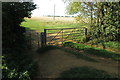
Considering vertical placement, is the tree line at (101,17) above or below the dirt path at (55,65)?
above

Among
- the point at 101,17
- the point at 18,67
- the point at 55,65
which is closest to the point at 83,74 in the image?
the point at 55,65

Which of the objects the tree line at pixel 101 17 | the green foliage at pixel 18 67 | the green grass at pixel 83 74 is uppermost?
the tree line at pixel 101 17

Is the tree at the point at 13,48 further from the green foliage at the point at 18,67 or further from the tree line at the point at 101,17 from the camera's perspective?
the tree line at the point at 101,17

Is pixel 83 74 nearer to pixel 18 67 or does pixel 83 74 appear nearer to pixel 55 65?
pixel 55 65

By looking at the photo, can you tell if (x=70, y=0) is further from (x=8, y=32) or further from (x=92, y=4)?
(x=8, y=32)

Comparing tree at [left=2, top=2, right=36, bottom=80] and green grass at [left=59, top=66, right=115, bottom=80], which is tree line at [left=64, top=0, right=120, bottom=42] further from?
tree at [left=2, top=2, right=36, bottom=80]

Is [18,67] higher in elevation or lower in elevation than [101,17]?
lower

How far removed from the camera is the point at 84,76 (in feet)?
16.0

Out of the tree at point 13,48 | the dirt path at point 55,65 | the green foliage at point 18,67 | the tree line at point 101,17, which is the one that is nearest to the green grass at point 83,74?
the dirt path at point 55,65

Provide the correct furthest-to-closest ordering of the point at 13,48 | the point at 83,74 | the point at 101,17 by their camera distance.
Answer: the point at 101,17, the point at 13,48, the point at 83,74

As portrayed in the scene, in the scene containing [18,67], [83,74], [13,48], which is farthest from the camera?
[13,48]

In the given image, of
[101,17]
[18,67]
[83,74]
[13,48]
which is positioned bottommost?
[83,74]

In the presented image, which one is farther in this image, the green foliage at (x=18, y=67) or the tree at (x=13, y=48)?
the tree at (x=13, y=48)

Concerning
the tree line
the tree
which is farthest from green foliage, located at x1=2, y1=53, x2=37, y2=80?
the tree line
